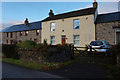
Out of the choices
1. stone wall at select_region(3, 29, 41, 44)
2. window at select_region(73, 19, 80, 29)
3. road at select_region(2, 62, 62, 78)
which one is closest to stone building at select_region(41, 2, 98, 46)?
window at select_region(73, 19, 80, 29)

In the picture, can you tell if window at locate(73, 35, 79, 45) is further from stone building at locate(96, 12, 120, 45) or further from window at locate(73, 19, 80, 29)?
stone building at locate(96, 12, 120, 45)

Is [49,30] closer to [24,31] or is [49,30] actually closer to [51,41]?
[51,41]

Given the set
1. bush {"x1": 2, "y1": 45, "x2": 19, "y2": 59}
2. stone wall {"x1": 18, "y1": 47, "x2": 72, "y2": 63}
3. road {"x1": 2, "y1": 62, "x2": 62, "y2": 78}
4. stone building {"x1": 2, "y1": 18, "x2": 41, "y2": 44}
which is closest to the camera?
road {"x1": 2, "y1": 62, "x2": 62, "y2": 78}

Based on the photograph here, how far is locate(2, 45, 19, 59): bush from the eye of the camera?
11252 millimetres

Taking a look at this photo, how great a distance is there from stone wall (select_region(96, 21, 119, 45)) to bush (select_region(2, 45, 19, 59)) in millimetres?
12238

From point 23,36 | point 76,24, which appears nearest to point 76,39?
point 76,24

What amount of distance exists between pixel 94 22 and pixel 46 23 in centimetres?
1066

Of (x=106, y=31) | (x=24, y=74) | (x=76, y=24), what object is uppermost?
(x=76, y=24)

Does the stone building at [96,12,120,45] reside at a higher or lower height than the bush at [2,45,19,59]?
higher

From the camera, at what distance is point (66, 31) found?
19422 mm

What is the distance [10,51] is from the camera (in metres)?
12.0

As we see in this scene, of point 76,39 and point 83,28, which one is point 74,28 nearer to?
point 83,28

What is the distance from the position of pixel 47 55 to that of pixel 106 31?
11.4 metres

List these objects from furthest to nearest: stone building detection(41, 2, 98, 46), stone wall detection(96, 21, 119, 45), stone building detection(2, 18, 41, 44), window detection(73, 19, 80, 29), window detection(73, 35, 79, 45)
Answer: stone building detection(2, 18, 41, 44), window detection(73, 19, 80, 29), window detection(73, 35, 79, 45), stone building detection(41, 2, 98, 46), stone wall detection(96, 21, 119, 45)
